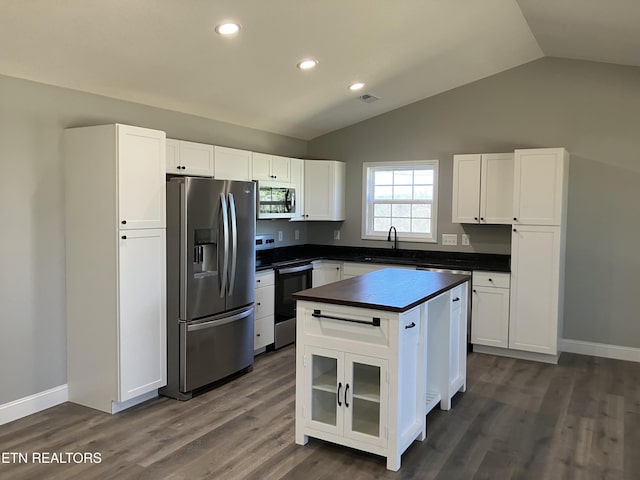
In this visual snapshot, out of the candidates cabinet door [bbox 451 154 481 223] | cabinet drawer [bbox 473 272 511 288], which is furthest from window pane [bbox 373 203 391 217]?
cabinet drawer [bbox 473 272 511 288]

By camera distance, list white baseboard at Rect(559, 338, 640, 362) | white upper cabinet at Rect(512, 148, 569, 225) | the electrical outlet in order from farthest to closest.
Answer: the electrical outlet, white baseboard at Rect(559, 338, 640, 362), white upper cabinet at Rect(512, 148, 569, 225)

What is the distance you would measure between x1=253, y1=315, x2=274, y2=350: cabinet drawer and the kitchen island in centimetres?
A: 172

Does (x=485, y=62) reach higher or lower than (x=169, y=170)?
higher

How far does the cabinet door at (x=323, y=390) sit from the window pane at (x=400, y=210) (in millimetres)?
3317

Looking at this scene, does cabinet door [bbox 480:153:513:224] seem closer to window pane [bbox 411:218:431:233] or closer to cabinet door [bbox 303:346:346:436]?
window pane [bbox 411:218:431:233]

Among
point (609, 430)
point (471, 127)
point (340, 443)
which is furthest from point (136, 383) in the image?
point (471, 127)

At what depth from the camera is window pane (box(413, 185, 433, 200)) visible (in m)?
5.89

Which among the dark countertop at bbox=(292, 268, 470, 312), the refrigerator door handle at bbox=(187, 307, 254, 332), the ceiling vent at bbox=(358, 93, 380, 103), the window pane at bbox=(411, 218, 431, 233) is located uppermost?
the ceiling vent at bbox=(358, 93, 380, 103)

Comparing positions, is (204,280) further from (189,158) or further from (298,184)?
(298,184)

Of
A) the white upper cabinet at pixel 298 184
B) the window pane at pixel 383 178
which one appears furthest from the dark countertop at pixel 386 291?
the window pane at pixel 383 178

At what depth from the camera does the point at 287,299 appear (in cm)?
516

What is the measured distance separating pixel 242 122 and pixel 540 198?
305 cm

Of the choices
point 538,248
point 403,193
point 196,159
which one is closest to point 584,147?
point 538,248

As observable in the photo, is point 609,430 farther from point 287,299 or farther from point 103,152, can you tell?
point 103,152
